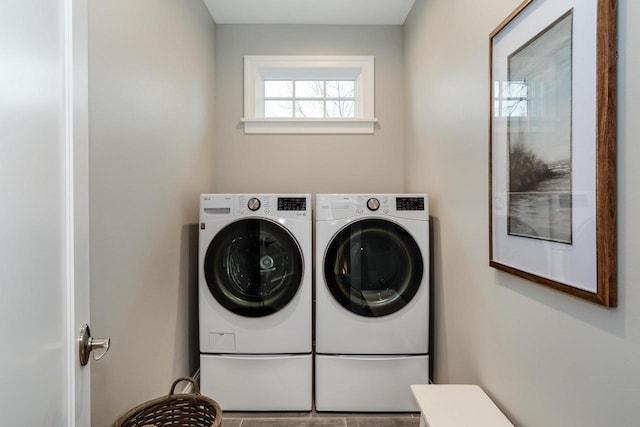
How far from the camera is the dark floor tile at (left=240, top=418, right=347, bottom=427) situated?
2.15 m

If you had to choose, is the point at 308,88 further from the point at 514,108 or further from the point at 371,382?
the point at 371,382

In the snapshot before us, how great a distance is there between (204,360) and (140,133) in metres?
1.30

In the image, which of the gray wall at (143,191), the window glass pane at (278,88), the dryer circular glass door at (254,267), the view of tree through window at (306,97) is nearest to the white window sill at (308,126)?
the view of tree through window at (306,97)

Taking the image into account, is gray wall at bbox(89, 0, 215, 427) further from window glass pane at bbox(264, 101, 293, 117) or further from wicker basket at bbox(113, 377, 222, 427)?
window glass pane at bbox(264, 101, 293, 117)

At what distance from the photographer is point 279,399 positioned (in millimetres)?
2244

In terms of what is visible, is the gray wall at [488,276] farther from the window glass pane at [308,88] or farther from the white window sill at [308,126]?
the window glass pane at [308,88]

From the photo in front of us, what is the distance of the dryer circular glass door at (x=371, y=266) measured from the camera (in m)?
2.22

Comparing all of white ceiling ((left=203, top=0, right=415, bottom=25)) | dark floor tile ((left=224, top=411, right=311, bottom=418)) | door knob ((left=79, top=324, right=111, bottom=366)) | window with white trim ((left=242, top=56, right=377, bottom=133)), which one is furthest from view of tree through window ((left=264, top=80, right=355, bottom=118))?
door knob ((left=79, top=324, right=111, bottom=366))

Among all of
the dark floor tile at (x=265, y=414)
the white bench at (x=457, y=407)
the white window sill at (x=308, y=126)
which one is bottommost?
the dark floor tile at (x=265, y=414)

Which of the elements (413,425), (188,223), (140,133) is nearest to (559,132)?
(140,133)

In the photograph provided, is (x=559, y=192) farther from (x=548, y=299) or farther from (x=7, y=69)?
(x=7, y=69)

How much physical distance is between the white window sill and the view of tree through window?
6.5 inches

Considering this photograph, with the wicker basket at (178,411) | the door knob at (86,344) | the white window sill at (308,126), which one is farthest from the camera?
the white window sill at (308,126)

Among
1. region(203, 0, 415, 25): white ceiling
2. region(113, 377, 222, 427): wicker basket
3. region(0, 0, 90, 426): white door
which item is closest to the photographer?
region(0, 0, 90, 426): white door
